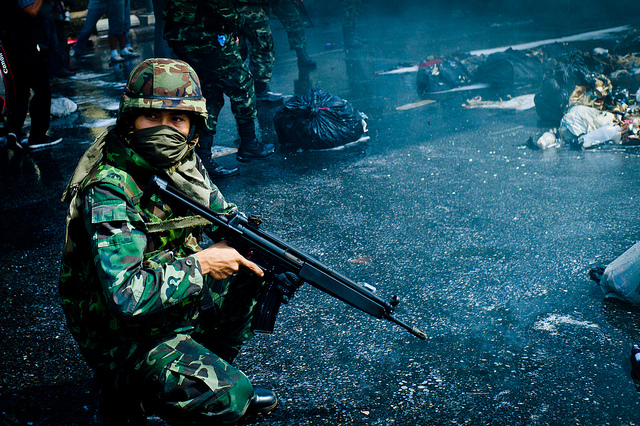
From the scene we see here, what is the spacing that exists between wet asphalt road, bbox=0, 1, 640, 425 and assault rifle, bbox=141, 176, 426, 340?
42 cm

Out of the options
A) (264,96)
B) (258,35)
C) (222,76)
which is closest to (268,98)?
(264,96)

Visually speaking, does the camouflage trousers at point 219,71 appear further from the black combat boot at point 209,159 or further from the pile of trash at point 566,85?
the pile of trash at point 566,85

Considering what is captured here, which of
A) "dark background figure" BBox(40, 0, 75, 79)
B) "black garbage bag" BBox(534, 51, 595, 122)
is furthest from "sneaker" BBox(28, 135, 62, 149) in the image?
"black garbage bag" BBox(534, 51, 595, 122)

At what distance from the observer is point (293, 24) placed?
992 cm

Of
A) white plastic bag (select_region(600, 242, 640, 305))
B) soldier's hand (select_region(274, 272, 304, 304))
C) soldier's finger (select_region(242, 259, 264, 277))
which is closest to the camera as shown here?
soldier's finger (select_region(242, 259, 264, 277))

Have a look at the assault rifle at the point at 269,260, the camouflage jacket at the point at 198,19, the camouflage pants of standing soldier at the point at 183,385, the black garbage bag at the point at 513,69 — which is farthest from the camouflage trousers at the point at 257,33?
the camouflage pants of standing soldier at the point at 183,385

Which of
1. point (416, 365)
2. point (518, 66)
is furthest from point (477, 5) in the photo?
point (416, 365)

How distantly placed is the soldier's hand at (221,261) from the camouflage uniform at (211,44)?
3259 mm

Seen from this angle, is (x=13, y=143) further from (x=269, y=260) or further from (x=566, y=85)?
(x=566, y=85)

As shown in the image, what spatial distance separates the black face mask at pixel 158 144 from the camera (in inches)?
74.1

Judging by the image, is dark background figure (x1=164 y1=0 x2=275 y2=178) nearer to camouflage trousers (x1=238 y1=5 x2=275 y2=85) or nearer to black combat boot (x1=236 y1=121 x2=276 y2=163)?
black combat boot (x1=236 y1=121 x2=276 y2=163)

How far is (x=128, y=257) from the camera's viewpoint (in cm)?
172

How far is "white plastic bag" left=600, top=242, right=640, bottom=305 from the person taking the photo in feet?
8.96

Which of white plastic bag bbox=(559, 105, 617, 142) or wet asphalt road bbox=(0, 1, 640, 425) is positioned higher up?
white plastic bag bbox=(559, 105, 617, 142)
